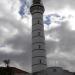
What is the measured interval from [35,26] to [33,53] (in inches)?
254

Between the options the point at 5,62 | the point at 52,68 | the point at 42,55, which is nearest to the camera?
the point at 52,68

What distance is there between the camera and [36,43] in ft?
159

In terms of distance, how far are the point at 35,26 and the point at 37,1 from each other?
7.10 metres

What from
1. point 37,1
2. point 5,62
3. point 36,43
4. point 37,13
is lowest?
point 5,62

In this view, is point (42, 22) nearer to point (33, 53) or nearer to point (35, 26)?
point (35, 26)

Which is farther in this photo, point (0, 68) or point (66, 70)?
point (0, 68)

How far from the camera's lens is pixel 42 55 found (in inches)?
1868

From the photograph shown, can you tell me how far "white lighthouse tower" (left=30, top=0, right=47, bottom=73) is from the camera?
46812mm

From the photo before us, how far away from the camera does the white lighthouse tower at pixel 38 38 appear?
1843 inches

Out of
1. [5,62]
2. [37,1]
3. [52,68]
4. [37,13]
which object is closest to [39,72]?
[52,68]

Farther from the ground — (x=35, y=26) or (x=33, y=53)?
(x=35, y=26)

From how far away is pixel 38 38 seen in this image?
48844 millimetres

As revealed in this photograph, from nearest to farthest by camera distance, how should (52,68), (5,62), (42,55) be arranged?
(52,68)
(42,55)
(5,62)

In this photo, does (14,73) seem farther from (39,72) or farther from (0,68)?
(39,72)
